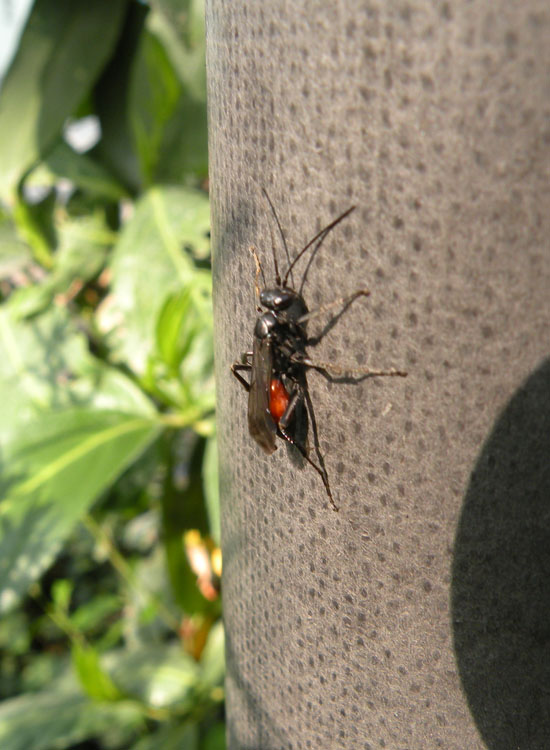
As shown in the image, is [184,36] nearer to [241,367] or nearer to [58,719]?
[241,367]

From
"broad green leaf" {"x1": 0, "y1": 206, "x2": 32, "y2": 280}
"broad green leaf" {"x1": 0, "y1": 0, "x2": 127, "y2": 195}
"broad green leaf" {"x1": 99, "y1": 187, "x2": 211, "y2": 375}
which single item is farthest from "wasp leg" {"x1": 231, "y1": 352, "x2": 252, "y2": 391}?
"broad green leaf" {"x1": 0, "y1": 206, "x2": 32, "y2": 280}

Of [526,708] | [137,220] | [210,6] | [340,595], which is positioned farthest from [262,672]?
[137,220]

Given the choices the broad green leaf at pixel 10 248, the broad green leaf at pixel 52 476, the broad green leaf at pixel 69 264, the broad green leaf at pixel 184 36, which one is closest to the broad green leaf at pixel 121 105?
the broad green leaf at pixel 69 264

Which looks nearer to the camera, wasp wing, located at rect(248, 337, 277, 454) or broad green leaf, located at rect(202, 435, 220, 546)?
wasp wing, located at rect(248, 337, 277, 454)

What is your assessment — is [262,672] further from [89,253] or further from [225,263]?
[89,253]

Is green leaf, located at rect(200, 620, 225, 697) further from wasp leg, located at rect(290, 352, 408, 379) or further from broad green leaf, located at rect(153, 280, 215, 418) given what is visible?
wasp leg, located at rect(290, 352, 408, 379)

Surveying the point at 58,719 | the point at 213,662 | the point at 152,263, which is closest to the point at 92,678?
the point at 58,719
